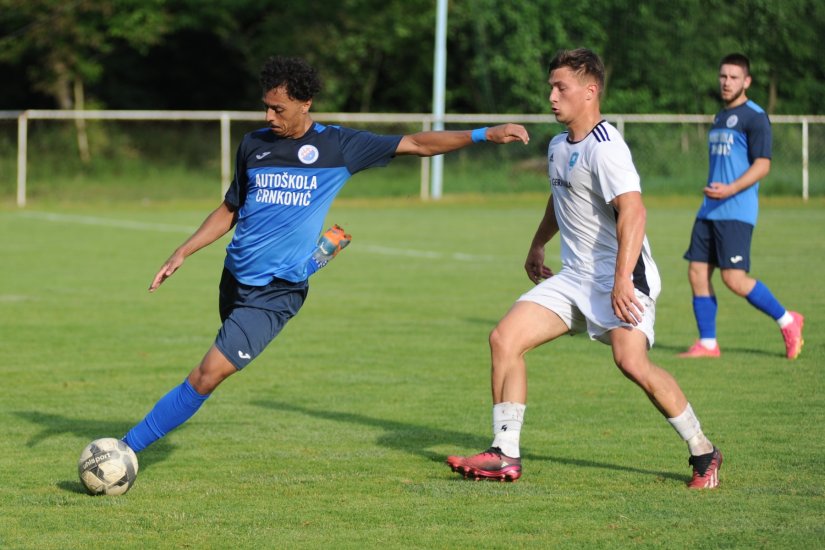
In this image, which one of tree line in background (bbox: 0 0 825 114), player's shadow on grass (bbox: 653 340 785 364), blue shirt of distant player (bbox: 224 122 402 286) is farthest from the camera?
tree line in background (bbox: 0 0 825 114)

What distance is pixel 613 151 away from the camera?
6047 millimetres

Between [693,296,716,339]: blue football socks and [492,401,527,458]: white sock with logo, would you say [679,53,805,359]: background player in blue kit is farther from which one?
[492,401,527,458]: white sock with logo

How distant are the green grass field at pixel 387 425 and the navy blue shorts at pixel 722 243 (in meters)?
0.79

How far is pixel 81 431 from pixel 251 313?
6.31ft

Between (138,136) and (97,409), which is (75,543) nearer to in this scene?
(97,409)

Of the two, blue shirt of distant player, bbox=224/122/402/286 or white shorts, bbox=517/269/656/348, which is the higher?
blue shirt of distant player, bbox=224/122/402/286

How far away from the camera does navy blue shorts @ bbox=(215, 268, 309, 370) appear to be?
6.25m

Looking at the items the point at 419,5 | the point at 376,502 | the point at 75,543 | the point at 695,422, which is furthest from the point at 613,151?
the point at 419,5

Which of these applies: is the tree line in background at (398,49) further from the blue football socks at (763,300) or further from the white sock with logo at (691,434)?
the white sock with logo at (691,434)

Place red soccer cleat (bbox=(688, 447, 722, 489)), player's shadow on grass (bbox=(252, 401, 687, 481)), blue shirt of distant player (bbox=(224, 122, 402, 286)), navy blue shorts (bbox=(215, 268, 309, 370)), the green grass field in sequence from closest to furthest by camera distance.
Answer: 1. the green grass field
2. red soccer cleat (bbox=(688, 447, 722, 489))
3. navy blue shorts (bbox=(215, 268, 309, 370))
4. blue shirt of distant player (bbox=(224, 122, 402, 286))
5. player's shadow on grass (bbox=(252, 401, 687, 481))

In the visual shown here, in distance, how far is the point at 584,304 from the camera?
625cm

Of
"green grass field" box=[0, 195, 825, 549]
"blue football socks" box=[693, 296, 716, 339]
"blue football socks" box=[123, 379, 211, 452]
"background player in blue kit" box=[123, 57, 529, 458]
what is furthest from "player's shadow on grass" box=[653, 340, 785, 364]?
"blue football socks" box=[123, 379, 211, 452]

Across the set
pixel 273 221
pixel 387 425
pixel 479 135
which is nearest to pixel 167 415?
pixel 273 221

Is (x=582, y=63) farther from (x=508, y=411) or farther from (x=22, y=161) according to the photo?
(x=22, y=161)
